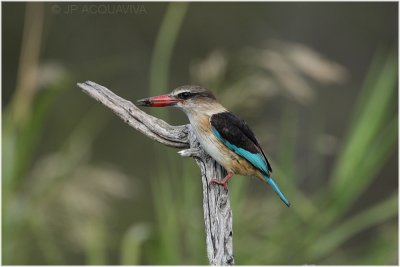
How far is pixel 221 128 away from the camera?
4055 millimetres

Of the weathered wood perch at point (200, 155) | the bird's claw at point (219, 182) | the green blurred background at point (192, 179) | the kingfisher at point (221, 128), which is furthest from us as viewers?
the green blurred background at point (192, 179)

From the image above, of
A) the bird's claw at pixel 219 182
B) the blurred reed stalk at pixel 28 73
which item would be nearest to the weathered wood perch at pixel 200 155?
the bird's claw at pixel 219 182

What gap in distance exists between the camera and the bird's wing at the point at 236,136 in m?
4.04

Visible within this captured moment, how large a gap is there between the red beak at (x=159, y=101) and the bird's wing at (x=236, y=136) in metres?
0.19

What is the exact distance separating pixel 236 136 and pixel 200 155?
207mm

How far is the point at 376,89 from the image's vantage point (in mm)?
5254

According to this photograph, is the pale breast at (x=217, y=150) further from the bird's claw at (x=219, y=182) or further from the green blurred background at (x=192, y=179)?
the green blurred background at (x=192, y=179)

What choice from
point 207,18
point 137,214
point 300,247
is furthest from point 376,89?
point 207,18

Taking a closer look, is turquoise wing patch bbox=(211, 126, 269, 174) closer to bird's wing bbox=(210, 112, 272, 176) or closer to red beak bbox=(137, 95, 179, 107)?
bird's wing bbox=(210, 112, 272, 176)

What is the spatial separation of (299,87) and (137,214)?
4.07 meters

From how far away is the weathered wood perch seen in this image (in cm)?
374

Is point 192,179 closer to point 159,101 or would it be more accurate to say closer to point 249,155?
point 249,155

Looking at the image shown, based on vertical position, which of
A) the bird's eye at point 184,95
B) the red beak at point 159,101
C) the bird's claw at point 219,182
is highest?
the bird's eye at point 184,95

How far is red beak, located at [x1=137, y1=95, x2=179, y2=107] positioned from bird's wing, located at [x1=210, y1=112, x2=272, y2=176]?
0.19m
